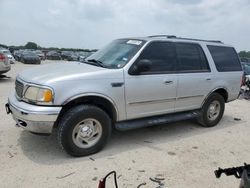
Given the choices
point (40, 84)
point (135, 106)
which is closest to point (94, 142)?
point (135, 106)

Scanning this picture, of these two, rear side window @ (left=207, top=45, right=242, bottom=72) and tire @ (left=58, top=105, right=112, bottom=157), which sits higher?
rear side window @ (left=207, top=45, right=242, bottom=72)

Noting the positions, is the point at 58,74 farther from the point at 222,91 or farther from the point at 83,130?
the point at 222,91

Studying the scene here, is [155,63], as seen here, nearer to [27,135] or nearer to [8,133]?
[27,135]

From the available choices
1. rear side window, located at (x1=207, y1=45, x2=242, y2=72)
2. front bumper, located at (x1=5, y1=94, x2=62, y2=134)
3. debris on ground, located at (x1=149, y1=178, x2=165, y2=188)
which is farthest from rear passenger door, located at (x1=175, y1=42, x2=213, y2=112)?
front bumper, located at (x1=5, y1=94, x2=62, y2=134)

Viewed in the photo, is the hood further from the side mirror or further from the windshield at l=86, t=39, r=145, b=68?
the side mirror

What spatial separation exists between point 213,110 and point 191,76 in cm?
136

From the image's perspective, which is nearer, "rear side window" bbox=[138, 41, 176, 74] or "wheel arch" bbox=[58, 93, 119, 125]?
"wheel arch" bbox=[58, 93, 119, 125]

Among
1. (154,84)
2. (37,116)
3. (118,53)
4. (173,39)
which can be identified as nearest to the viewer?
(37,116)

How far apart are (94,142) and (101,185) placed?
203 centimetres

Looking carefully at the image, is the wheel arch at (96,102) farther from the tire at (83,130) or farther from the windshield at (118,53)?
the windshield at (118,53)

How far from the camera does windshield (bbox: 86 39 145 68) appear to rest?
4.61 meters

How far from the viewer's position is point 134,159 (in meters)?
4.18

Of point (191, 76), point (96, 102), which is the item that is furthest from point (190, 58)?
point (96, 102)

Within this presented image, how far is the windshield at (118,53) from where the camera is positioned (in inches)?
181
